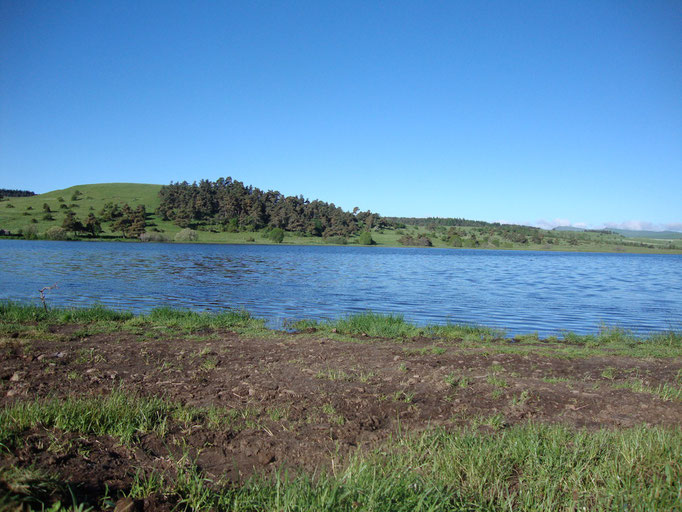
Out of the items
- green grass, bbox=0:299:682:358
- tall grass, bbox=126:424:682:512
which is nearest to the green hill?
green grass, bbox=0:299:682:358

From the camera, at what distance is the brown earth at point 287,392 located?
13.4 ft

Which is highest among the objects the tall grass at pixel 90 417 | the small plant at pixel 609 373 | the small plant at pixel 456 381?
the tall grass at pixel 90 417

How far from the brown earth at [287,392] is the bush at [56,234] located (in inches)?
3350

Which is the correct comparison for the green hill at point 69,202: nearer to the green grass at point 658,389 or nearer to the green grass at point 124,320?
the green grass at point 124,320

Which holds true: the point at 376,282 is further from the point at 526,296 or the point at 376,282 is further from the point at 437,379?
the point at 437,379

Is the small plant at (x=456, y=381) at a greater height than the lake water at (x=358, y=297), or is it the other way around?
the small plant at (x=456, y=381)

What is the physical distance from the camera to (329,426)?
5070 mm

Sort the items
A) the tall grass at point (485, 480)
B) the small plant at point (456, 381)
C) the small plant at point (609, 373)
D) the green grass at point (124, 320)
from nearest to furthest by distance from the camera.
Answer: the tall grass at point (485, 480) < the small plant at point (456, 381) < the small plant at point (609, 373) < the green grass at point (124, 320)

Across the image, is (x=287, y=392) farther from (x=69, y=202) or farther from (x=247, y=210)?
(x=69, y=202)

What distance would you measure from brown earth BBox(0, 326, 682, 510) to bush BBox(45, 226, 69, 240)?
85097 mm

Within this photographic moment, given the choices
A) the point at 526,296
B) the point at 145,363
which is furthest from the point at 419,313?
the point at 145,363

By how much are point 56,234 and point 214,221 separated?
135 feet

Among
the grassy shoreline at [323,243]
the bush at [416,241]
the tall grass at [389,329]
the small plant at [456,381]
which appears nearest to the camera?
the small plant at [456,381]

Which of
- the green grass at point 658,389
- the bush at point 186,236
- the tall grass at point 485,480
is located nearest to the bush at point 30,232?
the bush at point 186,236
